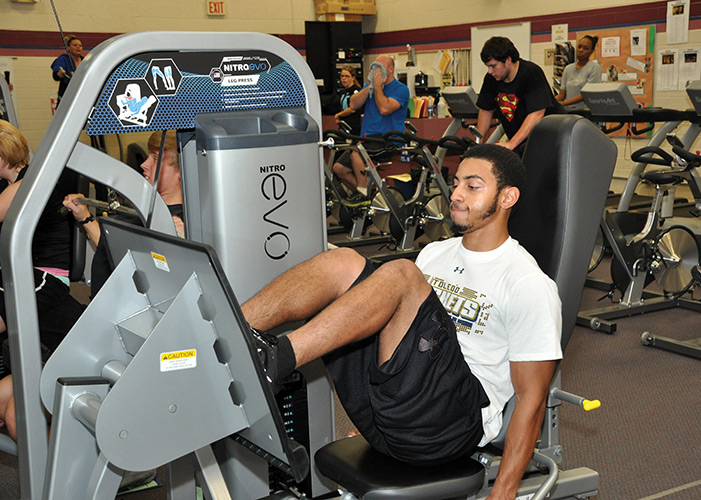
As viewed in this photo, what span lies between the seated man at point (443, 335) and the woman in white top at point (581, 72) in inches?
247

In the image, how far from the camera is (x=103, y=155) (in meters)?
1.86

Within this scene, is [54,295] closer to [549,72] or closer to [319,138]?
[319,138]

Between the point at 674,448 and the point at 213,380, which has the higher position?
the point at 213,380

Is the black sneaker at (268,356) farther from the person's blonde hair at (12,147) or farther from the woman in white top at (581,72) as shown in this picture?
the woman in white top at (581,72)

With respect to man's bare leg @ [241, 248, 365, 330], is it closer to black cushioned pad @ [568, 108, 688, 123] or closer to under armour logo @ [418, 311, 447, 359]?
under armour logo @ [418, 311, 447, 359]

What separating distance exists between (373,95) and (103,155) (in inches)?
213

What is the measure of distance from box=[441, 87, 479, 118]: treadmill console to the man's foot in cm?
111

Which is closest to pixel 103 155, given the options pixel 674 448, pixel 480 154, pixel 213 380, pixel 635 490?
pixel 213 380

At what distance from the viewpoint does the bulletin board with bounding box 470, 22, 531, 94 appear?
9.07 meters

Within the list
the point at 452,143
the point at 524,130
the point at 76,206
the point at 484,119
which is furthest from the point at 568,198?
the point at 452,143

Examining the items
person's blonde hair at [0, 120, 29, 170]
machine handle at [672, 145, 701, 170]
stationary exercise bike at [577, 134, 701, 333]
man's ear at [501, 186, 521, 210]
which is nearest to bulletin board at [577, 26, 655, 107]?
stationary exercise bike at [577, 134, 701, 333]

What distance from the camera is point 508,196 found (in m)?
2.06

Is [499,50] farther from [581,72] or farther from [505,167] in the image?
[581,72]

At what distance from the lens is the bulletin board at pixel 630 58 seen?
25.7ft
